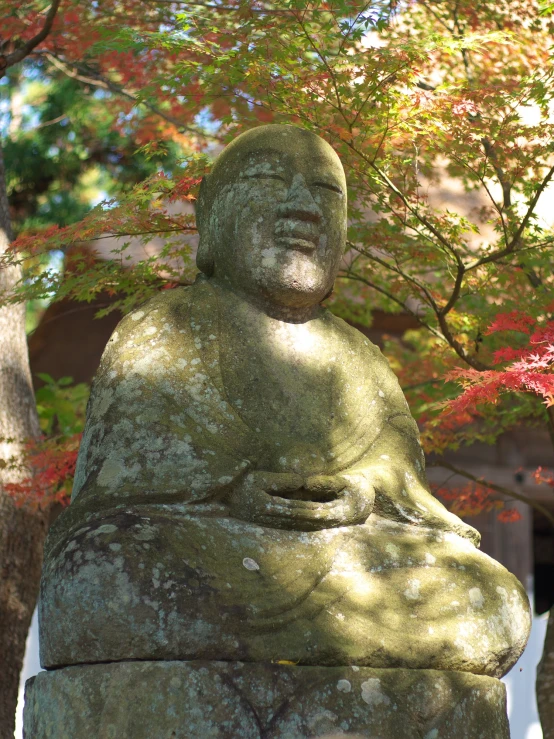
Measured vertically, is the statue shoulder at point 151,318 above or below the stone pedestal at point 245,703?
above

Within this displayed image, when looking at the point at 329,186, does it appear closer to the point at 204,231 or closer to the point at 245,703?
the point at 204,231

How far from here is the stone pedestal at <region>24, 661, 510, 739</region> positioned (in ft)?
10.7

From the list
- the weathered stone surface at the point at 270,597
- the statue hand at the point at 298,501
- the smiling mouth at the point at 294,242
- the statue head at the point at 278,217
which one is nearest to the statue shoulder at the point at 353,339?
the statue head at the point at 278,217

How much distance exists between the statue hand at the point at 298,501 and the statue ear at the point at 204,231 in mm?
1157

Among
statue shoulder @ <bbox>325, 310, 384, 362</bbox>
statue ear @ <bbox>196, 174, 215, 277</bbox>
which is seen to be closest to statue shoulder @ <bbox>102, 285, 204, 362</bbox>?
statue ear @ <bbox>196, 174, 215, 277</bbox>

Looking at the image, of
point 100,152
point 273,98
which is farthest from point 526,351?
point 100,152

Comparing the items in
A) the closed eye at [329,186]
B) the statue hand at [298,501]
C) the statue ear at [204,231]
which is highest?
the closed eye at [329,186]

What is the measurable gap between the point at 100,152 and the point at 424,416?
6055 mm

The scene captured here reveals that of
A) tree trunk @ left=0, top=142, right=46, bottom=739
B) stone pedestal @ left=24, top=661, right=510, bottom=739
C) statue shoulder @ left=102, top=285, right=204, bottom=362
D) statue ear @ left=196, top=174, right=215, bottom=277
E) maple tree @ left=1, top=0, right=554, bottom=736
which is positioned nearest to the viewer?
stone pedestal @ left=24, top=661, right=510, bottom=739

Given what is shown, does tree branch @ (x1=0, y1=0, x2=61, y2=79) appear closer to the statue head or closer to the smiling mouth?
the statue head

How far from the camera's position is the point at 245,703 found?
333cm

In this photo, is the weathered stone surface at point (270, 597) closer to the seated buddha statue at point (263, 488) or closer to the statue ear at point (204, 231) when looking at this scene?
the seated buddha statue at point (263, 488)

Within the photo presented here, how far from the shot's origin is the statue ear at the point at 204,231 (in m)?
4.61

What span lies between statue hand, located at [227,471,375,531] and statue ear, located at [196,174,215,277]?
1.16 m
